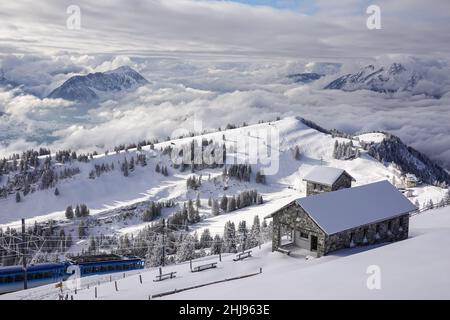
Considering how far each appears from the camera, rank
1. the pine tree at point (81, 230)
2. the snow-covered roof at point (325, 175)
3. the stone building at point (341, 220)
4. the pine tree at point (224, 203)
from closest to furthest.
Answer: the stone building at point (341, 220) < the snow-covered roof at point (325, 175) < the pine tree at point (81, 230) < the pine tree at point (224, 203)

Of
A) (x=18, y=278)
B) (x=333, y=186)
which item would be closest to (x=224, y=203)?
(x=333, y=186)

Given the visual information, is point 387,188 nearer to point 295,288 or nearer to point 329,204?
point 329,204

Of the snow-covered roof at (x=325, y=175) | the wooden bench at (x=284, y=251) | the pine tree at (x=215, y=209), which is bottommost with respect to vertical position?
the pine tree at (x=215, y=209)

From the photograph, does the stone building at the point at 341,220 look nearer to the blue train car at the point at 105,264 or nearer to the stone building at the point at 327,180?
the stone building at the point at 327,180

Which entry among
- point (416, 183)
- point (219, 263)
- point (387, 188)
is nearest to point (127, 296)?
point (219, 263)

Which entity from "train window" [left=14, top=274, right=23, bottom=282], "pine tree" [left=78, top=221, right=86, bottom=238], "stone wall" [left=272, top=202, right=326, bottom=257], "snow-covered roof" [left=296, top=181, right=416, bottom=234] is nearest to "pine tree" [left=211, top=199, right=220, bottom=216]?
"pine tree" [left=78, top=221, right=86, bottom=238]

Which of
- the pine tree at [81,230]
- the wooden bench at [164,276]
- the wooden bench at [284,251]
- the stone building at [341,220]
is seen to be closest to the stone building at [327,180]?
the stone building at [341,220]

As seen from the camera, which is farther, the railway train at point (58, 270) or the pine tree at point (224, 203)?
the pine tree at point (224, 203)

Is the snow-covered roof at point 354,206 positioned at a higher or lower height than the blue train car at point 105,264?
higher

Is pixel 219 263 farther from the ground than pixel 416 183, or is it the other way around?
pixel 219 263
